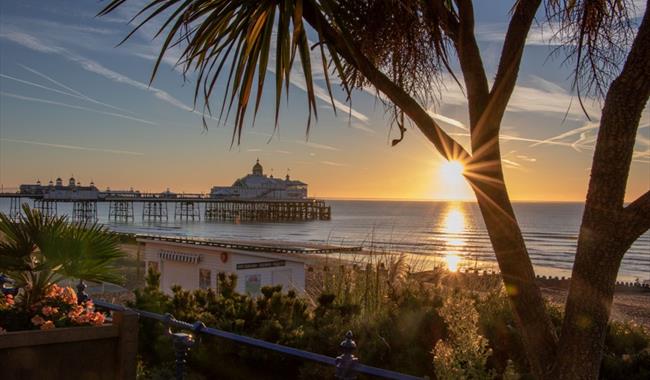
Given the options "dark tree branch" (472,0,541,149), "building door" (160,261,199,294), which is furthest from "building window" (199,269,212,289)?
"dark tree branch" (472,0,541,149)

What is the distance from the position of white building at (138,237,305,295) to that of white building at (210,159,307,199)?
118199mm

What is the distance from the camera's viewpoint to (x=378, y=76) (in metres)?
2.90

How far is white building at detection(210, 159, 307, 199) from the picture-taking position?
143 m

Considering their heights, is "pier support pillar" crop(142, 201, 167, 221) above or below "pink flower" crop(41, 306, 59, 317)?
below

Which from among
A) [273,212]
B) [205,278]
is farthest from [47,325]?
[273,212]

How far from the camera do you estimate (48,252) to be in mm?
3395

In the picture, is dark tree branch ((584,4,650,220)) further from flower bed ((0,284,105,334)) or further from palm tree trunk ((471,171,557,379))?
flower bed ((0,284,105,334))

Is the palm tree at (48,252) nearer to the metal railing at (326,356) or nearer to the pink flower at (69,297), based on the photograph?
the pink flower at (69,297)

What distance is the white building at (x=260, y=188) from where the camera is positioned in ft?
470

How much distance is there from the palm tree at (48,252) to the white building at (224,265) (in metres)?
11.3

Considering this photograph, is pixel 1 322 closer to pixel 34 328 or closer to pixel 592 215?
pixel 34 328

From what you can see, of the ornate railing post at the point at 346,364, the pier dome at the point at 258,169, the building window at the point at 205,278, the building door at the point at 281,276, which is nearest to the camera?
the ornate railing post at the point at 346,364

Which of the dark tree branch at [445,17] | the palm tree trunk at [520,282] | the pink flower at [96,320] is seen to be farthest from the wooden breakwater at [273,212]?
the palm tree trunk at [520,282]

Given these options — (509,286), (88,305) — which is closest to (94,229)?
(88,305)
